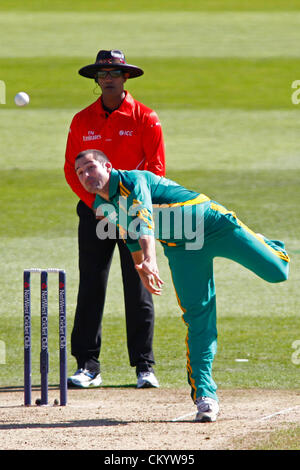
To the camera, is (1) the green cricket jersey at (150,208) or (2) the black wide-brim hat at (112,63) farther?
(2) the black wide-brim hat at (112,63)

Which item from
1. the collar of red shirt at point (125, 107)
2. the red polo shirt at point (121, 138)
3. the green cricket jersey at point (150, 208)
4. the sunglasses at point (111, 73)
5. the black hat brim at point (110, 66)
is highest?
the black hat brim at point (110, 66)

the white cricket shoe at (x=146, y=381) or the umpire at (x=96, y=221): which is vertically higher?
the umpire at (x=96, y=221)

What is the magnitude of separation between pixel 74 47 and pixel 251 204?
431 inches

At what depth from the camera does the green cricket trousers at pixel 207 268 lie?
5.35 m

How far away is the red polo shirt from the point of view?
6.58 metres

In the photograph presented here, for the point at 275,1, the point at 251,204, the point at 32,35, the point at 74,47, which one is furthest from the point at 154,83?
the point at 275,1

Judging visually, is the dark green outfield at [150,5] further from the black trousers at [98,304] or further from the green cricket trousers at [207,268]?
the green cricket trousers at [207,268]

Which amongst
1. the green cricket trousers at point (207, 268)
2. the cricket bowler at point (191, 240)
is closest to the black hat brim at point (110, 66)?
the cricket bowler at point (191, 240)

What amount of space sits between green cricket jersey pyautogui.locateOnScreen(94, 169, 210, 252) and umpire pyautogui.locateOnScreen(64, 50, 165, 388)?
116cm

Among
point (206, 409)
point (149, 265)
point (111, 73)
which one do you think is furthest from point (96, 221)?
point (206, 409)

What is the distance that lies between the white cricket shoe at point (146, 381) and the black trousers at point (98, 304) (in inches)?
→ 2.2

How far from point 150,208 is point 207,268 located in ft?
1.93

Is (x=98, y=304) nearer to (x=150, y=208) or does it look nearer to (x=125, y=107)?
(x=125, y=107)
